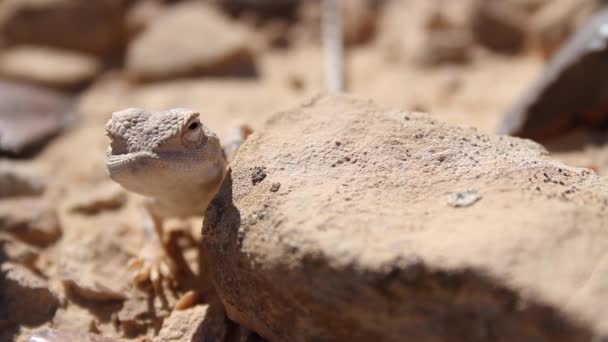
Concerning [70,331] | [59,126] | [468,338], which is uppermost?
[468,338]

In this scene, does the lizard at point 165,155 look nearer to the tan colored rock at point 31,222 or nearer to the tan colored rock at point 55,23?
the tan colored rock at point 31,222

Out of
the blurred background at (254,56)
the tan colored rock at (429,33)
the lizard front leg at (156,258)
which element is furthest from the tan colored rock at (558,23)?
the lizard front leg at (156,258)

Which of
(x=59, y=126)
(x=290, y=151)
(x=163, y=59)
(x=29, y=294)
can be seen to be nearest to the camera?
(x=290, y=151)

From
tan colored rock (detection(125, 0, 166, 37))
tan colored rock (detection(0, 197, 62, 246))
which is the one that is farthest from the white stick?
tan colored rock (detection(0, 197, 62, 246))

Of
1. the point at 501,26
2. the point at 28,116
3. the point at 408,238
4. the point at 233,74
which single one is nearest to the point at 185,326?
the point at 408,238

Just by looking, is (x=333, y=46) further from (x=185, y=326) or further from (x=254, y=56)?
(x=185, y=326)

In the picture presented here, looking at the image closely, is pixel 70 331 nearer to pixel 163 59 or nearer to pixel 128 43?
pixel 163 59

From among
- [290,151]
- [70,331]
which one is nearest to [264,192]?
[290,151]
